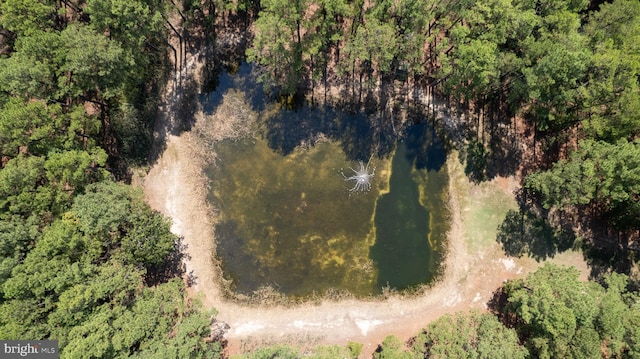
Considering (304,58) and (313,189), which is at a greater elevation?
(304,58)

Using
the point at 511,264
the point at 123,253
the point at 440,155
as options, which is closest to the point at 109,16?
the point at 123,253

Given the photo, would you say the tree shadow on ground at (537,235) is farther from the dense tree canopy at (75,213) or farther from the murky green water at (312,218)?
the dense tree canopy at (75,213)

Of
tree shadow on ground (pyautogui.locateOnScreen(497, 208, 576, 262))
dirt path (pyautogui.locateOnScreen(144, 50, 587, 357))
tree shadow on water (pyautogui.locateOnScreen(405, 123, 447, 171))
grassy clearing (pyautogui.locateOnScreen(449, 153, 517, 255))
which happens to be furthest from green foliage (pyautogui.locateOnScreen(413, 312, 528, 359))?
tree shadow on water (pyautogui.locateOnScreen(405, 123, 447, 171))

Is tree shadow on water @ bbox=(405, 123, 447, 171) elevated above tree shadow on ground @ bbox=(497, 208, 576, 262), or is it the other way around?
tree shadow on water @ bbox=(405, 123, 447, 171)

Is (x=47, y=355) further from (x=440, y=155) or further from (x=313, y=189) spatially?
(x=440, y=155)

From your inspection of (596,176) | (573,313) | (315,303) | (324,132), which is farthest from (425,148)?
(315,303)

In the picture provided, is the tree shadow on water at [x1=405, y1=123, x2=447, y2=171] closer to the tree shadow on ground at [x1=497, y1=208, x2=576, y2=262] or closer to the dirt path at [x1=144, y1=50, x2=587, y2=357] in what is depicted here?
the dirt path at [x1=144, y1=50, x2=587, y2=357]

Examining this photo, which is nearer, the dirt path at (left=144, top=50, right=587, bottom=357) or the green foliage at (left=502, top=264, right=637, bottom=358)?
the green foliage at (left=502, top=264, right=637, bottom=358)
